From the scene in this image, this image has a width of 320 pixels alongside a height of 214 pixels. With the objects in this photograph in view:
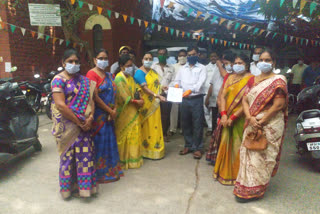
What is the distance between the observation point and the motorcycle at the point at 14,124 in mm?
3422

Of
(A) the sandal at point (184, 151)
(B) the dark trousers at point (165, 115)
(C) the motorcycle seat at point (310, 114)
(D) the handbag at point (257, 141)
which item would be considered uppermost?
(C) the motorcycle seat at point (310, 114)

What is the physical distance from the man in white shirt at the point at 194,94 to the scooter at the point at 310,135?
4.81ft

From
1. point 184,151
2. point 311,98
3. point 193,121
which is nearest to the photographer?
point 193,121

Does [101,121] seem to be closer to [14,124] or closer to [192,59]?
[14,124]

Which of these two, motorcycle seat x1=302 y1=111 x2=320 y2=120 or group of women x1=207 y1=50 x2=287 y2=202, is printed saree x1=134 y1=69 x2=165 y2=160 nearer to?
group of women x1=207 y1=50 x2=287 y2=202

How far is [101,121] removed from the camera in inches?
126

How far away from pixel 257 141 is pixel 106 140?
185 centimetres

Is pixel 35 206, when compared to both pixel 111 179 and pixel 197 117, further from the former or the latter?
pixel 197 117

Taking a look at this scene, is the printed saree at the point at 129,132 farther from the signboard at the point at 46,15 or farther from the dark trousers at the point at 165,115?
the signboard at the point at 46,15

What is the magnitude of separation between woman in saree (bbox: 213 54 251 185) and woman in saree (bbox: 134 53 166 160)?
113 cm

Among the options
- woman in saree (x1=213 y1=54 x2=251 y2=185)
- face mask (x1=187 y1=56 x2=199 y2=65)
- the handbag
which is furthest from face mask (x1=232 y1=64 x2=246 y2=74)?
face mask (x1=187 y1=56 x2=199 y2=65)

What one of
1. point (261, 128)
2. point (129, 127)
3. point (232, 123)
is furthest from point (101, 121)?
point (261, 128)

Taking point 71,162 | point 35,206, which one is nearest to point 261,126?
point 71,162

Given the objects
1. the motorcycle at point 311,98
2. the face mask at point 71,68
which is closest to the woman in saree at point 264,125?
the face mask at point 71,68
